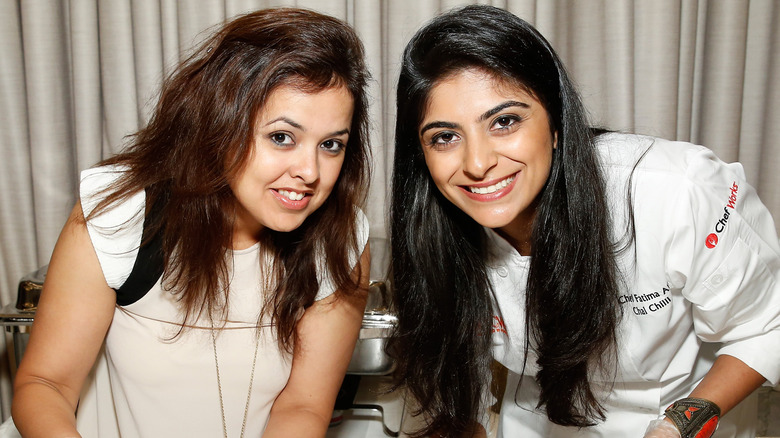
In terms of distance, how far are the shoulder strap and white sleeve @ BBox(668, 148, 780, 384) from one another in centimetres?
91

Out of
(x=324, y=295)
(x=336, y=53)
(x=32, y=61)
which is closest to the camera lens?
(x=336, y=53)

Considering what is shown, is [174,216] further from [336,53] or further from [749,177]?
[749,177]

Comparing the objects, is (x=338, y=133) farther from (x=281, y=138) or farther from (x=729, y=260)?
(x=729, y=260)

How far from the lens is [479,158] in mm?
1161

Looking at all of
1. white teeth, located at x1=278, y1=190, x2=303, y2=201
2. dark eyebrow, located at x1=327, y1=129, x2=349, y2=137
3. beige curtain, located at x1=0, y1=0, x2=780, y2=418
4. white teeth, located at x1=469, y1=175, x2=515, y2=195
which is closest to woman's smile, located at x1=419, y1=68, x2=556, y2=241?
white teeth, located at x1=469, y1=175, x2=515, y2=195

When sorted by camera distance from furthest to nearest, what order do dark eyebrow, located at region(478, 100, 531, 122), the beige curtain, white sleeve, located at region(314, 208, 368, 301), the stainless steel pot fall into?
the beige curtain → the stainless steel pot → white sleeve, located at region(314, 208, 368, 301) → dark eyebrow, located at region(478, 100, 531, 122)

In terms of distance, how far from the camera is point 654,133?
1.92m

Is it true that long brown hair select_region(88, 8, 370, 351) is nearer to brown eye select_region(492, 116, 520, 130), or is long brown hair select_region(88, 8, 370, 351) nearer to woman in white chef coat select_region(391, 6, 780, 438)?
woman in white chef coat select_region(391, 6, 780, 438)

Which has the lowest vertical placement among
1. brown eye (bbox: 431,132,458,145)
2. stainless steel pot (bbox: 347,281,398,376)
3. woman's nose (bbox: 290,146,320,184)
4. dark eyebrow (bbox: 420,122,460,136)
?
stainless steel pot (bbox: 347,281,398,376)

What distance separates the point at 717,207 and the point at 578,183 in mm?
243

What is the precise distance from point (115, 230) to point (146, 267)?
0.09 m

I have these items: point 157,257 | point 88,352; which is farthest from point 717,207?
point 88,352

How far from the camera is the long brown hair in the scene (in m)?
1.19

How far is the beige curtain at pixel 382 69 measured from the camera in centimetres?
188
